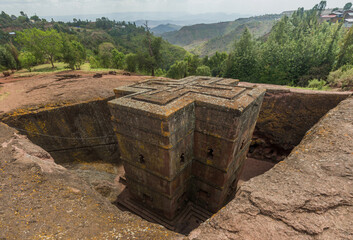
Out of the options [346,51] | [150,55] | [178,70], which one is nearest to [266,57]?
[346,51]

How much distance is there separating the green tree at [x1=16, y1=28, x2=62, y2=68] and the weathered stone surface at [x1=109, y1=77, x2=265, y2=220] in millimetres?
24027

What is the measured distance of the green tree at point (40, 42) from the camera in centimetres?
2480

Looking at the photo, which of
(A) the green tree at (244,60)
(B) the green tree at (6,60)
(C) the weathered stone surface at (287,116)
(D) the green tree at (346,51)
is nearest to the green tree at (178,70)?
(A) the green tree at (244,60)

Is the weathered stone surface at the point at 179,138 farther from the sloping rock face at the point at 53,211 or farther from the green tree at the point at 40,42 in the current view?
the green tree at the point at 40,42

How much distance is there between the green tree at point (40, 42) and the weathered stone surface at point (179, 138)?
2403 cm

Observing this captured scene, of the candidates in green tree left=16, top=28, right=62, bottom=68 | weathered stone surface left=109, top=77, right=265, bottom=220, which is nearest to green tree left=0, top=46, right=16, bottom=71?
green tree left=16, top=28, right=62, bottom=68

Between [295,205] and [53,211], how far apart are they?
20.7 ft

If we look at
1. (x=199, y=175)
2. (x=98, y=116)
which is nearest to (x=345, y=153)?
(x=199, y=175)

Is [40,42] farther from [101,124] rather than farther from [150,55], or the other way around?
[101,124]

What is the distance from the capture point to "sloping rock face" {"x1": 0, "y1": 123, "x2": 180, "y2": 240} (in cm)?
394

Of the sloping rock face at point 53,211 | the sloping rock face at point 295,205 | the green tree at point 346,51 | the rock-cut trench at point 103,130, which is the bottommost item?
the rock-cut trench at point 103,130

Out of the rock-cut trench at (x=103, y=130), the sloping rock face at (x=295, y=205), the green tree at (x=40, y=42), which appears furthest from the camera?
the green tree at (x=40, y=42)

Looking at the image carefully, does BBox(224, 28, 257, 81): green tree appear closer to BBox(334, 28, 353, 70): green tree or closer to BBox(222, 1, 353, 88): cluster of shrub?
BBox(222, 1, 353, 88): cluster of shrub

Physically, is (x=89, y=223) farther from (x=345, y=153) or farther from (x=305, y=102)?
(x=305, y=102)
